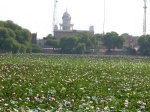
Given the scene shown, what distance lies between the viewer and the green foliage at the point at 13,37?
2312 inches

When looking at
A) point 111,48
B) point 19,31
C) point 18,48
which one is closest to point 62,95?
point 18,48

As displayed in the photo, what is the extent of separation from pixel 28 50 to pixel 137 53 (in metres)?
26.1

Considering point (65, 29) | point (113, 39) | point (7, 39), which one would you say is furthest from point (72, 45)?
point (65, 29)

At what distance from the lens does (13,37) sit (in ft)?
200

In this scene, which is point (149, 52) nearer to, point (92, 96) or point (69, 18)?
point (69, 18)

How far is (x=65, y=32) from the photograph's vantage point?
12725 centimetres

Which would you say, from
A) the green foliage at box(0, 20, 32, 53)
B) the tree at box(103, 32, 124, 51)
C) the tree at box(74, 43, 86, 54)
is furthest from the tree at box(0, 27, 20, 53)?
the tree at box(103, 32, 124, 51)

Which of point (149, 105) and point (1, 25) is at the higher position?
point (1, 25)

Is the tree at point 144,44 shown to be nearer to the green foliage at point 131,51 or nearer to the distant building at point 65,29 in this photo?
the green foliage at point 131,51

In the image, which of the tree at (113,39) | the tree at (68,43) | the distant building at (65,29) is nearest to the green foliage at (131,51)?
the tree at (113,39)

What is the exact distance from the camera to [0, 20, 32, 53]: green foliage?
2312 inches

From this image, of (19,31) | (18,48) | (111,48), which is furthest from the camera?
(111,48)

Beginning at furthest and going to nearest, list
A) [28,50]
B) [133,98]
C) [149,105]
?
[28,50] < [133,98] < [149,105]

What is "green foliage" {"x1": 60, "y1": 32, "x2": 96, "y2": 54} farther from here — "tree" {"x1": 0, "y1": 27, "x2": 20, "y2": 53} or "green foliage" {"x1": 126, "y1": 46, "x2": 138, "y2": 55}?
"tree" {"x1": 0, "y1": 27, "x2": 20, "y2": 53}
